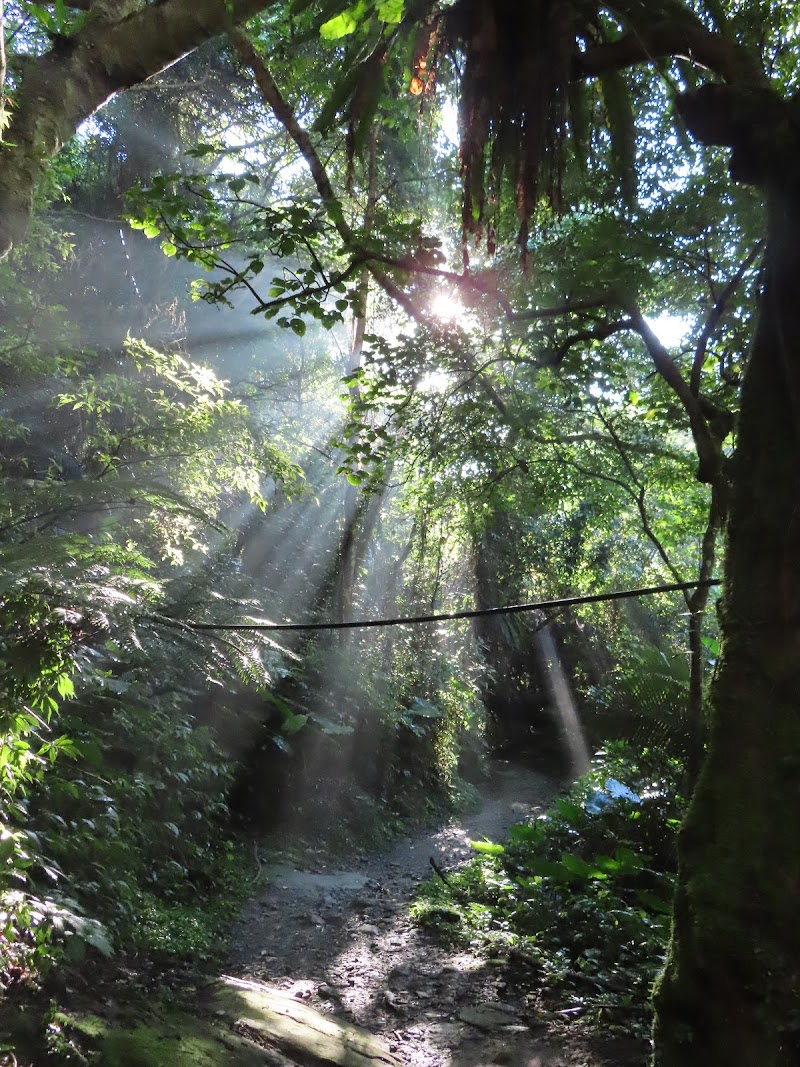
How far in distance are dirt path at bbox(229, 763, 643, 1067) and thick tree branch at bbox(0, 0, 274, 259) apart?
4.45 m

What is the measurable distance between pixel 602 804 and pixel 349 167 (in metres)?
6.07

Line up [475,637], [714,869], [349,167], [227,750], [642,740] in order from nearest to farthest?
[714,869] < [349,167] < [642,740] < [227,750] < [475,637]

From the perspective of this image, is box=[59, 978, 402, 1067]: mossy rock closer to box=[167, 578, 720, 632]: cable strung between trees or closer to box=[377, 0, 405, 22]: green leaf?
box=[167, 578, 720, 632]: cable strung between trees

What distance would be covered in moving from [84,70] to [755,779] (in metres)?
3.37

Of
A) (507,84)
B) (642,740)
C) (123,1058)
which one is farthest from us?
(642,740)

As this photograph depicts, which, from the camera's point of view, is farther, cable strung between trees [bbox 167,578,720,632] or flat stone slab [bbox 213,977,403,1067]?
flat stone slab [bbox 213,977,403,1067]

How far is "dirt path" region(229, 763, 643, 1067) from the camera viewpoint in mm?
3703

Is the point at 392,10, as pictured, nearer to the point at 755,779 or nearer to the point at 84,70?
the point at 84,70

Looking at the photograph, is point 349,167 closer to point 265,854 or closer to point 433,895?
point 433,895

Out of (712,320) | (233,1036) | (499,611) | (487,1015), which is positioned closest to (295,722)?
(487,1015)

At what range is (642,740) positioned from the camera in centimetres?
683

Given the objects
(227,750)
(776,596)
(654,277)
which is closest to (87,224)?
(227,750)

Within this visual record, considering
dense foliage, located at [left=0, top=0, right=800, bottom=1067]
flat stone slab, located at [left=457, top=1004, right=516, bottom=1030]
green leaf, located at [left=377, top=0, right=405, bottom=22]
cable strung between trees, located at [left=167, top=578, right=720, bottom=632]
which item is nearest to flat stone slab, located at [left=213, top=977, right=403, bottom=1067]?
flat stone slab, located at [left=457, top=1004, right=516, bottom=1030]

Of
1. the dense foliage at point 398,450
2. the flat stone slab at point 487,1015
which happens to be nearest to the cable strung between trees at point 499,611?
the dense foliage at point 398,450
